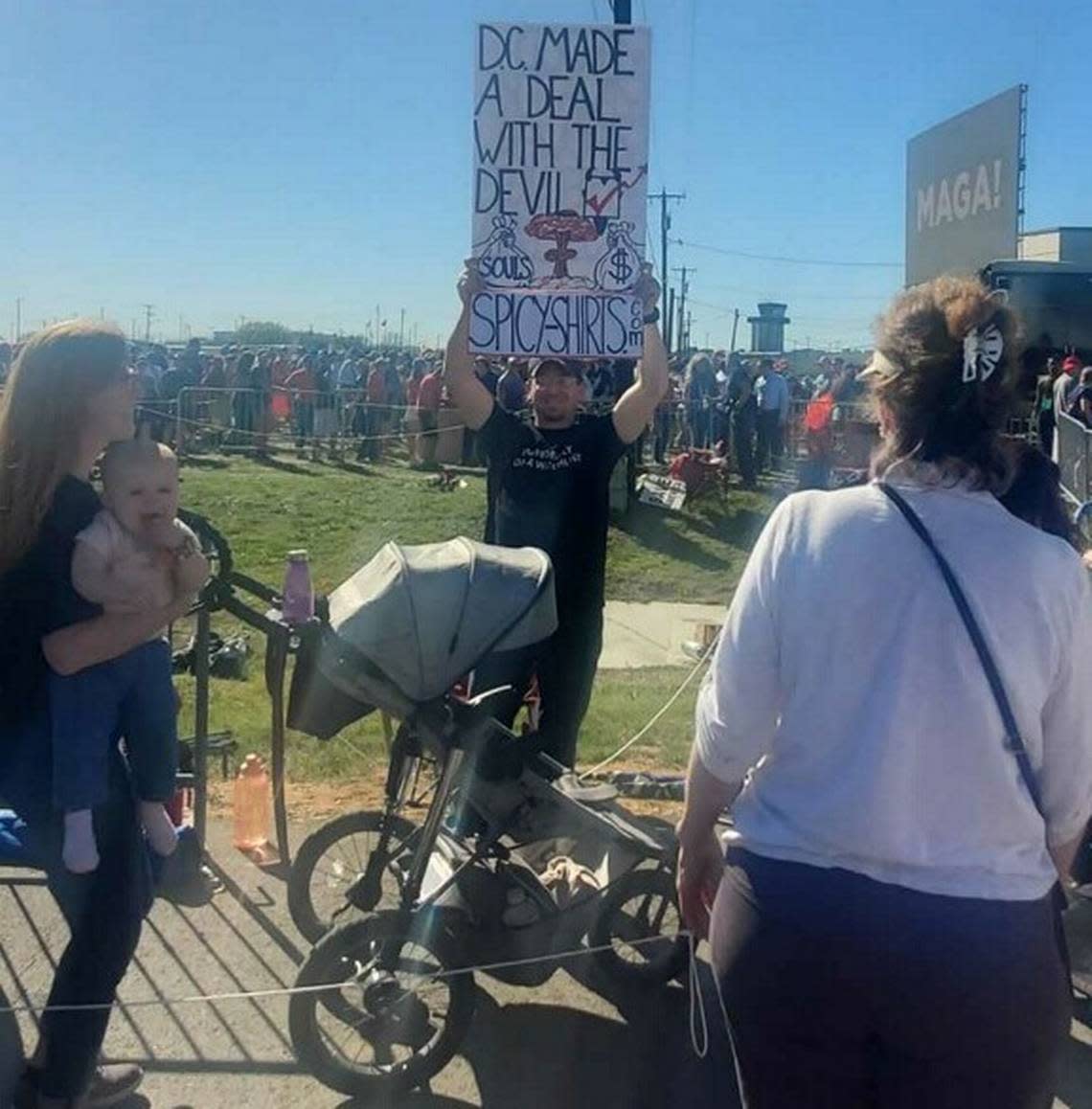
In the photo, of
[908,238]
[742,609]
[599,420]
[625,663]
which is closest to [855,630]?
[742,609]

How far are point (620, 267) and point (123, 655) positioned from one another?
9.67 ft

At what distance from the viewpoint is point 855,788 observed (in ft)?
6.80

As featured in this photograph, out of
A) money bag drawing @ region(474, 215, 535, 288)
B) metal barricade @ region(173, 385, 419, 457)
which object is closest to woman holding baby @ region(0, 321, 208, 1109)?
money bag drawing @ region(474, 215, 535, 288)

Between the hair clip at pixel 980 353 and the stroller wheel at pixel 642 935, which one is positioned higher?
the hair clip at pixel 980 353

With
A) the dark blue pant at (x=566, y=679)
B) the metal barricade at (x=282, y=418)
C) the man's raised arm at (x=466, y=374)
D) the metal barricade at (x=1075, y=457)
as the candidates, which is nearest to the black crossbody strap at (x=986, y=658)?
the dark blue pant at (x=566, y=679)

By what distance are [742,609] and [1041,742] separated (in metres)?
0.50

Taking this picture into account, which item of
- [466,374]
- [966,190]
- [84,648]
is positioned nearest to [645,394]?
[466,374]

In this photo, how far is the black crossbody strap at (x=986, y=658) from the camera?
6.71ft

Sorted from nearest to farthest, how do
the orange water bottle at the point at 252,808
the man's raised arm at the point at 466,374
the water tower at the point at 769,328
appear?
the man's raised arm at the point at 466,374 < the orange water bottle at the point at 252,808 < the water tower at the point at 769,328

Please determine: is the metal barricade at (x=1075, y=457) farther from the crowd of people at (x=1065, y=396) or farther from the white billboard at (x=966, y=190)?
the white billboard at (x=966, y=190)

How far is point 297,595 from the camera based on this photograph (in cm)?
446

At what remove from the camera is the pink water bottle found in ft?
14.3

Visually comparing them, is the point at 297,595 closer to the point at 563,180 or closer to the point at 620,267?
the point at 620,267

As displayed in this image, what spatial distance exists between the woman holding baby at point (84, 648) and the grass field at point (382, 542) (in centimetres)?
292
